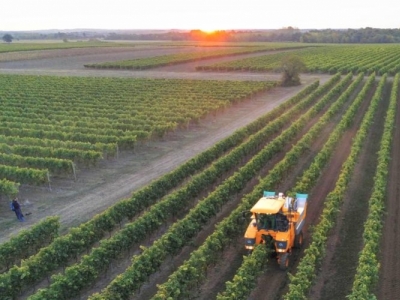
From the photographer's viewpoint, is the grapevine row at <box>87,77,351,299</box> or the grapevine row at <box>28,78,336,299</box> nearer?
the grapevine row at <box>87,77,351,299</box>

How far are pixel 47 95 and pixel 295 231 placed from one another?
133 ft

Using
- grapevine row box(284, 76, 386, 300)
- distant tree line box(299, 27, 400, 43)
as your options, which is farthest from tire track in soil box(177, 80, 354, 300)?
distant tree line box(299, 27, 400, 43)

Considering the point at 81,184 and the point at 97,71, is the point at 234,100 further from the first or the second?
the point at 97,71

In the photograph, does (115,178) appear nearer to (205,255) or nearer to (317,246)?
(205,255)

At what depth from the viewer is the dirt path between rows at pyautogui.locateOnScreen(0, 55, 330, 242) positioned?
21281 millimetres

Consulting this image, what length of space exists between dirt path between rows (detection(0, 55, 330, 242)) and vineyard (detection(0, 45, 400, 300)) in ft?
1.69

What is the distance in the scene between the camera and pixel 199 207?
1891 cm

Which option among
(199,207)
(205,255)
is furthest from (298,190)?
(205,255)

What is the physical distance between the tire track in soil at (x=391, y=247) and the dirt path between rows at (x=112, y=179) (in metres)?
12.3

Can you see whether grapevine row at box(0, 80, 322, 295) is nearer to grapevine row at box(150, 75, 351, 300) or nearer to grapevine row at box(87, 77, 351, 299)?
grapevine row at box(87, 77, 351, 299)

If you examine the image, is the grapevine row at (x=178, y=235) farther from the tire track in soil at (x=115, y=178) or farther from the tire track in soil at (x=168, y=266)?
the tire track in soil at (x=115, y=178)

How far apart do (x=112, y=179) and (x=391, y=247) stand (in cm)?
1515

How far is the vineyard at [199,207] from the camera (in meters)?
14.4

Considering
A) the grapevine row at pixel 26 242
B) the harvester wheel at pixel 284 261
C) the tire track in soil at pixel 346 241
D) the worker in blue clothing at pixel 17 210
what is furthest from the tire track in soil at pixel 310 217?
the worker in blue clothing at pixel 17 210
